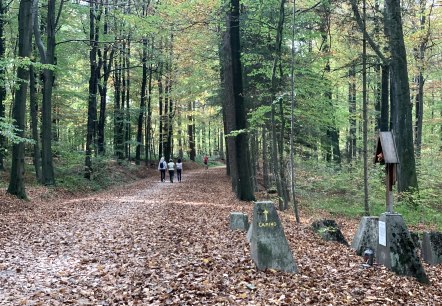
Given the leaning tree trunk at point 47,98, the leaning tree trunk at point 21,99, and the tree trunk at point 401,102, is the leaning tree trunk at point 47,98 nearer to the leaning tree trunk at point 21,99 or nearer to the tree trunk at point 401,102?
the leaning tree trunk at point 21,99

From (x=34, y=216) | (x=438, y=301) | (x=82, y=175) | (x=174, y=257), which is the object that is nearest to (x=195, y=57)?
(x=82, y=175)

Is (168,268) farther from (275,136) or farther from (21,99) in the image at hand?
(21,99)

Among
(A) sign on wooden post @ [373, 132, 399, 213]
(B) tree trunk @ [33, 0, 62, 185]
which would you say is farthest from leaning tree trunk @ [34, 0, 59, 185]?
(A) sign on wooden post @ [373, 132, 399, 213]

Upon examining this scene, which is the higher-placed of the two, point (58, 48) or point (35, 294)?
point (58, 48)

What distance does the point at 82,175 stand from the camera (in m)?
21.1

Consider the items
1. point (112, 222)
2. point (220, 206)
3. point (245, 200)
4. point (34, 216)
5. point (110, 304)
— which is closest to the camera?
point (110, 304)

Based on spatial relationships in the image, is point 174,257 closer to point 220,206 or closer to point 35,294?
point 35,294

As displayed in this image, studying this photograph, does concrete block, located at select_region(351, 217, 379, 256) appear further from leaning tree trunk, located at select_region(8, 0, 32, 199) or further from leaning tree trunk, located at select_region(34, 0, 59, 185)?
leaning tree trunk, located at select_region(34, 0, 59, 185)

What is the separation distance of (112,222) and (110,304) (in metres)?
5.66

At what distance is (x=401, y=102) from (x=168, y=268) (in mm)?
11203

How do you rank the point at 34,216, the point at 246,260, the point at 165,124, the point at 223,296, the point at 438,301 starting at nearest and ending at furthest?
1. the point at 223,296
2. the point at 438,301
3. the point at 246,260
4. the point at 34,216
5. the point at 165,124

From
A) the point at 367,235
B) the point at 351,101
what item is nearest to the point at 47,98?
the point at 367,235

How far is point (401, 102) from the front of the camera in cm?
1398

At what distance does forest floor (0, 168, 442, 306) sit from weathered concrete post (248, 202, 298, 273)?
0.18m
